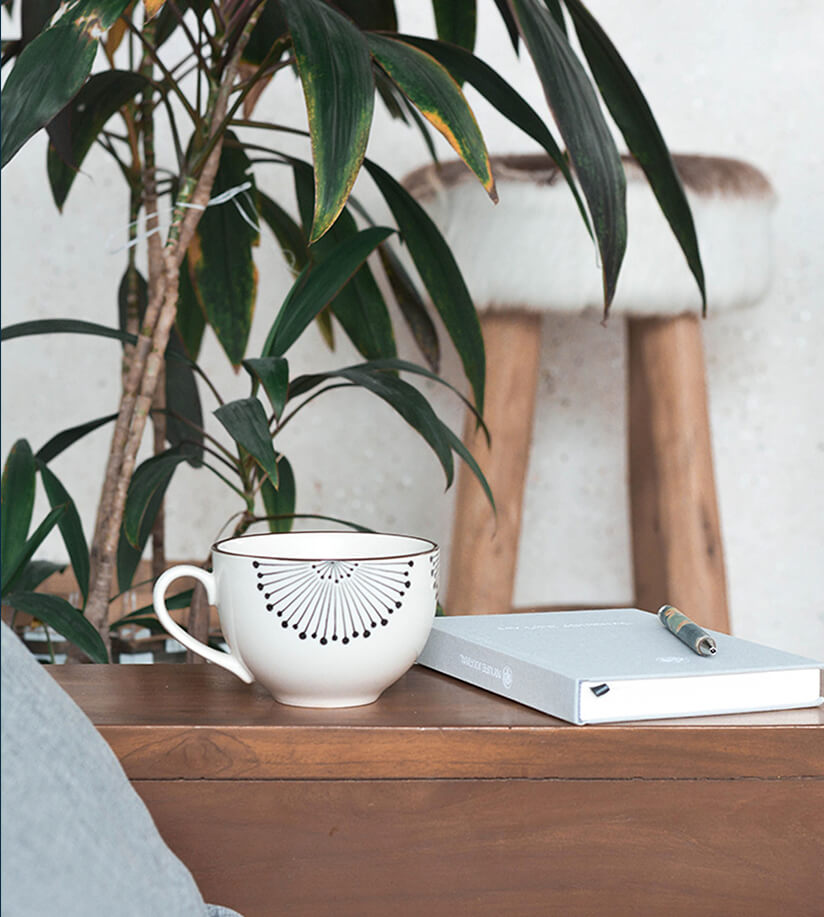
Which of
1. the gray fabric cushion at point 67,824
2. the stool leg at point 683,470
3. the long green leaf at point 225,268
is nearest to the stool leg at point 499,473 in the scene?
the stool leg at point 683,470

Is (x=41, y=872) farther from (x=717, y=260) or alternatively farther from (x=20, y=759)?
(x=717, y=260)

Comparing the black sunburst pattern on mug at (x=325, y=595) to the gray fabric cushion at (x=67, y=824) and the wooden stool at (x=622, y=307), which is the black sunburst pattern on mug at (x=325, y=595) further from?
the wooden stool at (x=622, y=307)

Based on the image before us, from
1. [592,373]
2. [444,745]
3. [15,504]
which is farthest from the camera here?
[592,373]

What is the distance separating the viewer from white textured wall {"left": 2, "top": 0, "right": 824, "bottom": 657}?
6.05ft

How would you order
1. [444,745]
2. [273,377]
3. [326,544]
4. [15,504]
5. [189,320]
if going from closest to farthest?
1. [444,745]
2. [326,544]
3. [273,377]
4. [15,504]
5. [189,320]

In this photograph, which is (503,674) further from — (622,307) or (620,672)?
(622,307)

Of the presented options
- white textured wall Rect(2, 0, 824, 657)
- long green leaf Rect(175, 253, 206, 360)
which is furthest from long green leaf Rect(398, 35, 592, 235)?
white textured wall Rect(2, 0, 824, 657)

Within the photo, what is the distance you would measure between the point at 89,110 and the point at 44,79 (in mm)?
305

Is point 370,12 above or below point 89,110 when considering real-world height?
above

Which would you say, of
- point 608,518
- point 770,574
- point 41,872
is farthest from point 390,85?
point 770,574

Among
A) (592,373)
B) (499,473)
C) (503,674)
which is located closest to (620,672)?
(503,674)

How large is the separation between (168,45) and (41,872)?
1.71m

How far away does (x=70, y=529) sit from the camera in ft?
2.82

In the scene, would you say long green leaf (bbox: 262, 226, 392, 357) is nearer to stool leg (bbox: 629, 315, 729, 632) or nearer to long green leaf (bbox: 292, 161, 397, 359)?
long green leaf (bbox: 292, 161, 397, 359)
